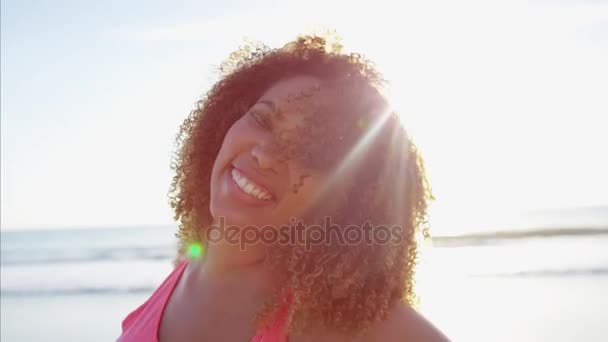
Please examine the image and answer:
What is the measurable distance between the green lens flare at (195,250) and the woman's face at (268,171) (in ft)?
1.37

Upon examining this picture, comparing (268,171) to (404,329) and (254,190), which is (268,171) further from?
(404,329)

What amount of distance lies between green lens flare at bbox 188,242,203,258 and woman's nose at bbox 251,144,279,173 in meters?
0.67

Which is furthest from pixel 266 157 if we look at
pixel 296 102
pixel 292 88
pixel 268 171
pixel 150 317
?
pixel 150 317

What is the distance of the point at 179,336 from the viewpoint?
2.40m

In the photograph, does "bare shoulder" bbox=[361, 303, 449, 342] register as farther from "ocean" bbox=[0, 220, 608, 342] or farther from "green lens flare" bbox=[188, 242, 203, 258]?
"green lens flare" bbox=[188, 242, 203, 258]

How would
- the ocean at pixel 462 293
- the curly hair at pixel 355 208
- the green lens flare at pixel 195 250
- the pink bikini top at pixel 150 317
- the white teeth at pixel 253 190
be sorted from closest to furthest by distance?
the curly hair at pixel 355 208 → the white teeth at pixel 253 190 → the pink bikini top at pixel 150 317 → the green lens flare at pixel 195 250 → the ocean at pixel 462 293

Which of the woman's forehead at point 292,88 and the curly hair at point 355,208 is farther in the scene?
the woman's forehead at point 292,88

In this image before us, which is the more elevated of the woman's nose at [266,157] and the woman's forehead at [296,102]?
the woman's forehead at [296,102]

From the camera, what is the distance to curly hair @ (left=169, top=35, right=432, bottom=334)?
2.06 meters

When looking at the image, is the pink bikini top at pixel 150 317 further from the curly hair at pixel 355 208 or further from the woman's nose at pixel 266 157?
the woman's nose at pixel 266 157

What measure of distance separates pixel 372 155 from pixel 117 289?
11.5 meters

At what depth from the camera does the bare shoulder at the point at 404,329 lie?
6.14 feet

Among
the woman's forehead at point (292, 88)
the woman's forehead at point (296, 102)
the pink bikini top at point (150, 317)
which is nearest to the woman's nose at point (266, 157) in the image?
the woman's forehead at point (296, 102)

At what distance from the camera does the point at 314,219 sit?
221cm
